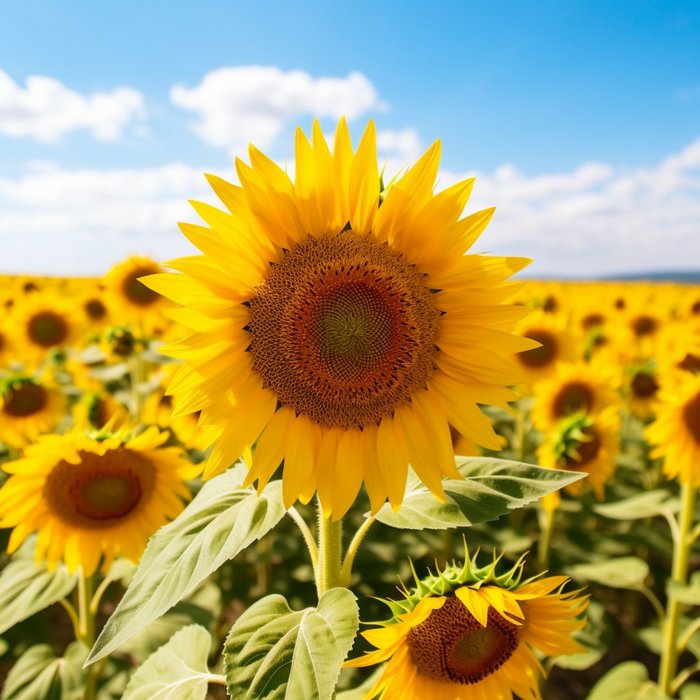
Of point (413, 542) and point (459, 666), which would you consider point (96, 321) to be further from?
point (459, 666)

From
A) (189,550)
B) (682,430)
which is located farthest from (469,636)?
(682,430)

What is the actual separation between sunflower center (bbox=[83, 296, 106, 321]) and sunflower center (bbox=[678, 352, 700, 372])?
781 centimetres

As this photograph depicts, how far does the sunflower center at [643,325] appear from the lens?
9.06 metres

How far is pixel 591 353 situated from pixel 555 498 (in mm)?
4682

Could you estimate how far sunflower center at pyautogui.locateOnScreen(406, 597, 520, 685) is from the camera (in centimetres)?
182

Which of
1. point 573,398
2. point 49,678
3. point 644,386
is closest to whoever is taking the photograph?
point 49,678

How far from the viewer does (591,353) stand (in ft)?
27.0

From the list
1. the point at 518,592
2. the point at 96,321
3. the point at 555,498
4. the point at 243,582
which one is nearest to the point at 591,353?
the point at 555,498

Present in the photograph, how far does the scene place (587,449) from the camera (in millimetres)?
4488

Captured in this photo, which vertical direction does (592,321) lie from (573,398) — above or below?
above

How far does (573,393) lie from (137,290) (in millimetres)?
5557

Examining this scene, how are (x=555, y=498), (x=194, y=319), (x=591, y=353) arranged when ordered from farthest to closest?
(x=591, y=353)
(x=555, y=498)
(x=194, y=319)

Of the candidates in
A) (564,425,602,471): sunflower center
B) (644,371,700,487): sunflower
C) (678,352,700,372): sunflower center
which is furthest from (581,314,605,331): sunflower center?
(644,371,700,487): sunflower

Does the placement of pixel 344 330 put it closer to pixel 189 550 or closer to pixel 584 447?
pixel 189 550
